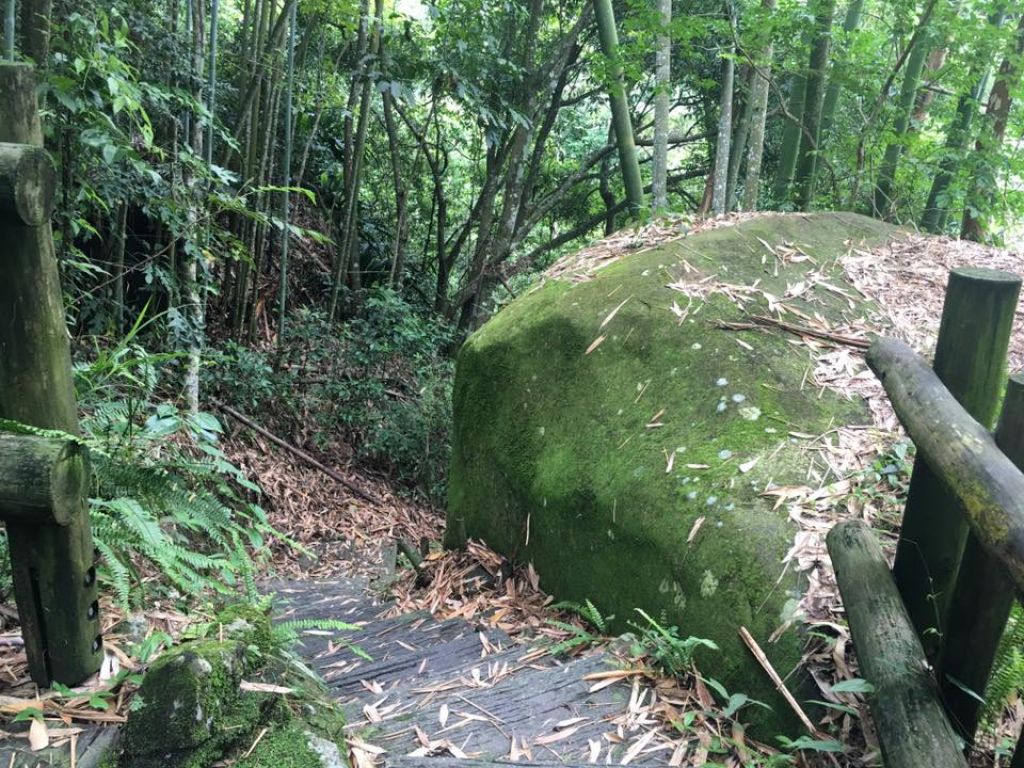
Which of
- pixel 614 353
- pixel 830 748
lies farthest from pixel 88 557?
pixel 614 353

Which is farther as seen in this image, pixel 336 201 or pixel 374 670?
pixel 336 201

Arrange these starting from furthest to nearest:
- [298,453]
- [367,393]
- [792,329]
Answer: [367,393]
[298,453]
[792,329]

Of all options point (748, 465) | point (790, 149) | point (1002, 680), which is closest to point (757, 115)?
point (790, 149)

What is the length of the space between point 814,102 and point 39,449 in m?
6.44

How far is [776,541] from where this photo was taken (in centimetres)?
229

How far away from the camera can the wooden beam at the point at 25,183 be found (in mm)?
1651

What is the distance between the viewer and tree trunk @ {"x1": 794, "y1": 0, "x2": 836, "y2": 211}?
18.1 ft

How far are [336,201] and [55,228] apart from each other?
5258 mm

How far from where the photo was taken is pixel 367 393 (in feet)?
24.6

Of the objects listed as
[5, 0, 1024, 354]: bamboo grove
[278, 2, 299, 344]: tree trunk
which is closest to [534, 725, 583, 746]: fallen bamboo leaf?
[5, 0, 1024, 354]: bamboo grove

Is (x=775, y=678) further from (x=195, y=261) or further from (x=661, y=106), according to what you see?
(x=661, y=106)

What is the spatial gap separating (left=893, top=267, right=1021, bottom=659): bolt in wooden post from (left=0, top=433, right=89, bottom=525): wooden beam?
2.08 metres

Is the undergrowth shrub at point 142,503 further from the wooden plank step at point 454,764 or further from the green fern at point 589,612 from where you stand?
the green fern at point 589,612

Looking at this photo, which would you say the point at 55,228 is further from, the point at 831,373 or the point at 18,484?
the point at 831,373
